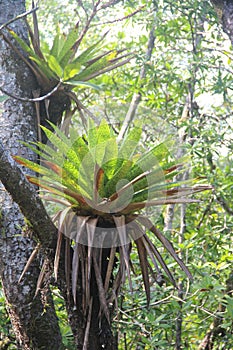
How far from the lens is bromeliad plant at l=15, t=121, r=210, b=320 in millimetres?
1264

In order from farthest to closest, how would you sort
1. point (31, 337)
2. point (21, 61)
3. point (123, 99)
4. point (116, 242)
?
1. point (123, 99)
2. point (21, 61)
3. point (31, 337)
4. point (116, 242)

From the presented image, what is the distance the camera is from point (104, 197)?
1.30m

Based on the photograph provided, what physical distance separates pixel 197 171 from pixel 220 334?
878mm

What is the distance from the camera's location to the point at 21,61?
6.04ft

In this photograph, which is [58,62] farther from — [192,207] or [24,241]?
[192,207]

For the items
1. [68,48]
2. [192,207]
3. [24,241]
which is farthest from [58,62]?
[192,207]

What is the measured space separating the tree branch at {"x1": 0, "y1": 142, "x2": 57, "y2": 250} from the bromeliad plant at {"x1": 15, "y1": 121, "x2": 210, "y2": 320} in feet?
0.13

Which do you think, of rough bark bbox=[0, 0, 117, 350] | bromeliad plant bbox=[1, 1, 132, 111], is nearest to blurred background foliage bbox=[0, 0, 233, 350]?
bromeliad plant bbox=[1, 1, 132, 111]

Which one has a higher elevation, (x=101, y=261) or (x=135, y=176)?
(x=135, y=176)

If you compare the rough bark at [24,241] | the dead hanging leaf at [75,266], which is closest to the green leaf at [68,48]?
the rough bark at [24,241]

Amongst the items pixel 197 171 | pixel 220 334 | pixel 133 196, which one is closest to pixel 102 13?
pixel 197 171

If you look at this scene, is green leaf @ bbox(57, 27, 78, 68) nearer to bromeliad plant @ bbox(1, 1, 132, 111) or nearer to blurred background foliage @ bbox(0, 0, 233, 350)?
bromeliad plant @ bbox(1, 1, 132, 111)

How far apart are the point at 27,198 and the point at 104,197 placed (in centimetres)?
21

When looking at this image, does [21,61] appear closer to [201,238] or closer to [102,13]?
[201,238]
